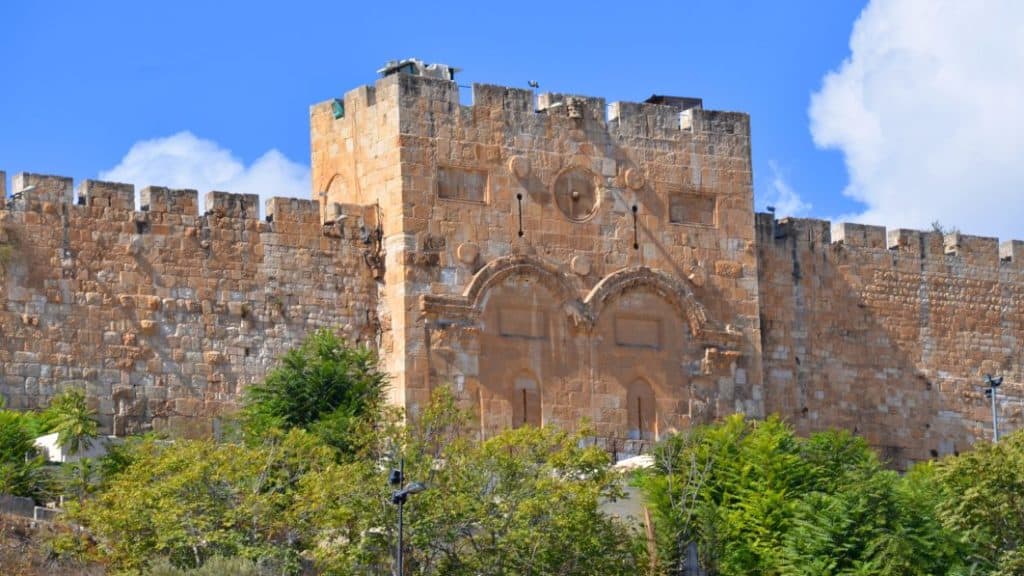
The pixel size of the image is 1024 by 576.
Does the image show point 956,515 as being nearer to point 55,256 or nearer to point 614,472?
point 614,472

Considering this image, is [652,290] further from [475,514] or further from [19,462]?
[19,462]

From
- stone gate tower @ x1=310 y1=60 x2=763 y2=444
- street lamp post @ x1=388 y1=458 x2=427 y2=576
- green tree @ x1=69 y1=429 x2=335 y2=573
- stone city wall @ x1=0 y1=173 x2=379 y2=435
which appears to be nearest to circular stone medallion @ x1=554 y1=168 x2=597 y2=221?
stone gate tower @ x1=310 y1=60 x2=763 y2=444

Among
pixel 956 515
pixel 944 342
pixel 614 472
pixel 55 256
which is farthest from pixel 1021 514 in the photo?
pixel 55 256

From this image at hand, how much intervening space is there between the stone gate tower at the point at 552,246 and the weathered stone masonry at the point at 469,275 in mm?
34

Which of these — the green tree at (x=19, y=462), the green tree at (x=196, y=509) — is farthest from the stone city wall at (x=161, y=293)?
the green tree at (x=196, y=509)

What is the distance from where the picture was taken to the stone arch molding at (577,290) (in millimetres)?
41688

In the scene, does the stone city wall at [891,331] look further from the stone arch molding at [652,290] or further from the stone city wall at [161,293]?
the stone city wall at [161,293]

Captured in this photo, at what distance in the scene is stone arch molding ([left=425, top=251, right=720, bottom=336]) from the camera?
137ft

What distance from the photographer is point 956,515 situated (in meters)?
39.0

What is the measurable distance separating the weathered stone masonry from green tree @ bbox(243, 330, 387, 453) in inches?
46.6

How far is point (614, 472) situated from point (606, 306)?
6.23m

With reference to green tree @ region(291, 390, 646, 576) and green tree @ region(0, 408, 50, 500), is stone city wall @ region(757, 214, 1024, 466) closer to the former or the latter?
green tree @ region(291, 390, 646, 576)

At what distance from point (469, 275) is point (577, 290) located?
1814 millimetres

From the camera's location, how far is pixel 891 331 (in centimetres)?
4734
